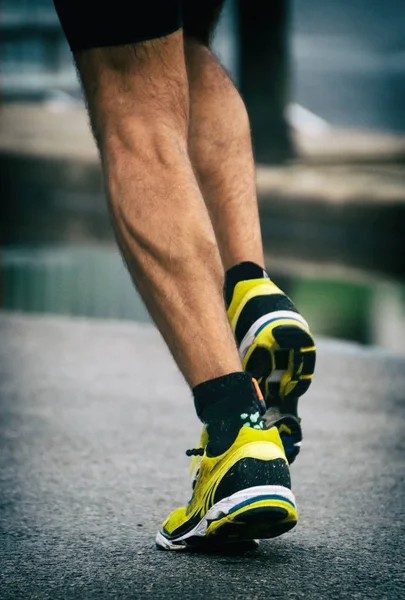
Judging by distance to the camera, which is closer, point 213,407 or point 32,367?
point 213,407

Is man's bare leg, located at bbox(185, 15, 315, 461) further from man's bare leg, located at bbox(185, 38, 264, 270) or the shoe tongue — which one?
the shoe tongue

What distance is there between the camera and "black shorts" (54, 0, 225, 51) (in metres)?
1.87

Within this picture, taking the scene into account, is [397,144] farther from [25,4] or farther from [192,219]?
[192,219]

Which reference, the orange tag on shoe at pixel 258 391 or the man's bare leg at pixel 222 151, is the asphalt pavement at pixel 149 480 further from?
the man's bare leg at pixel 222 151

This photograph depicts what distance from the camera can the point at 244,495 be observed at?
1.71 metres

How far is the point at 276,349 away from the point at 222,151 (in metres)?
0.49

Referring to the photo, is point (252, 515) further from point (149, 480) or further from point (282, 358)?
point (149, 480)

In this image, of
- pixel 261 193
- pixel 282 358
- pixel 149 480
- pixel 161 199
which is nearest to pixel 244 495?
pixel 282 358

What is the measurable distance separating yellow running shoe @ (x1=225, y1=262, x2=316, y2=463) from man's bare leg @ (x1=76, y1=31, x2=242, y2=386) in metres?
0.10

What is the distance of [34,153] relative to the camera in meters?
20.8

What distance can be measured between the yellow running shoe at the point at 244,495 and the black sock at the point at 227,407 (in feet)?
0.05

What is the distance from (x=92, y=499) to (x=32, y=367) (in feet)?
5.36

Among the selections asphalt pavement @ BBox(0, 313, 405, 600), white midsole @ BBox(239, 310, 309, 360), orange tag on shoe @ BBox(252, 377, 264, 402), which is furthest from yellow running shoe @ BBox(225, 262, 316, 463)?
asphalt pavement @ BBox(0, 313, 405, 600)

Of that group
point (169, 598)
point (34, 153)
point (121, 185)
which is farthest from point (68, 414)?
point (34, 153)
